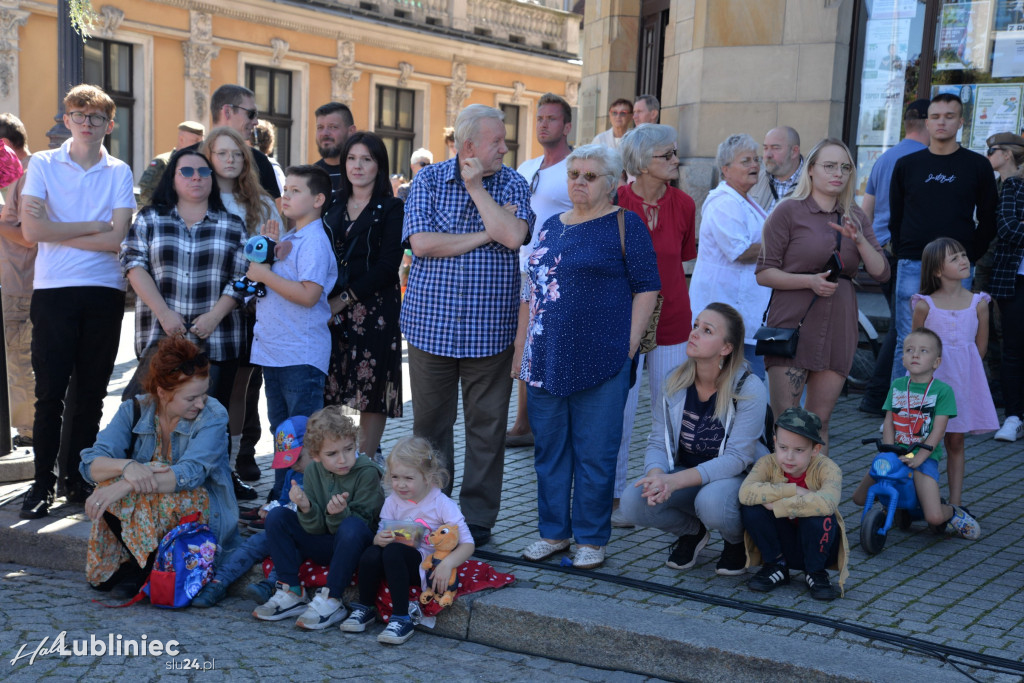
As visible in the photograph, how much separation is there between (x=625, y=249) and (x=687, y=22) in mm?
5930

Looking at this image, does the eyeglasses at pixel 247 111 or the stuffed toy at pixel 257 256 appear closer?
the stuffed toy at pixel 257 256

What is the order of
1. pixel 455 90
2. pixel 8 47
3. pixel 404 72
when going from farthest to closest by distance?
1. pixel 455 90
2. pixel 404 72
3. pixel 8 47

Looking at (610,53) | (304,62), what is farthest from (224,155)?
(304,62)

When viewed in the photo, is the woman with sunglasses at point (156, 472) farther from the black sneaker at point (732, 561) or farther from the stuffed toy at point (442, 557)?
the black sneaker at point (732, 561)

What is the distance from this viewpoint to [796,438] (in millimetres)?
4508

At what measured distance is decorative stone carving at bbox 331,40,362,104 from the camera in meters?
26.9

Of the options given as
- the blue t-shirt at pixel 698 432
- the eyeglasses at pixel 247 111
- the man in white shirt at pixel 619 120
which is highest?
the man in white shirt at pixel 619 120

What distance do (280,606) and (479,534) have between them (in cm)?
100

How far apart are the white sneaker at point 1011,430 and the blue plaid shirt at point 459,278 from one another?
4.22 meters

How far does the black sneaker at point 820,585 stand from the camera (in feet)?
14.4

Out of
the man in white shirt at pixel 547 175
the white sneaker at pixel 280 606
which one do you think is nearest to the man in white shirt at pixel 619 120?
the man in white shirt at pixel 547 175

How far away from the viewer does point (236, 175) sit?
5.75 metres

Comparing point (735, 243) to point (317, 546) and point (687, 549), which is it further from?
point (317, 546)

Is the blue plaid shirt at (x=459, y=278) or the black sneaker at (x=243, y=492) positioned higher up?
the blue plaid shirt at (x=459, y=278)
